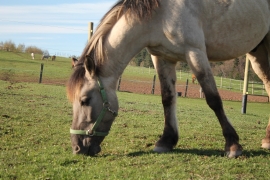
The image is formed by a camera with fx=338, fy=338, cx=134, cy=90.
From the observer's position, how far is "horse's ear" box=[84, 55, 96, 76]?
162 inches

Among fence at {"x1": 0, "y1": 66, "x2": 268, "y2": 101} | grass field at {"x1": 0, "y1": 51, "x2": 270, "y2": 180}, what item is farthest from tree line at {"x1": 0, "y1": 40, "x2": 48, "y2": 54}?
grass field at {"x1": 0, "y1": 51, "x2": 270, "y2": 180}

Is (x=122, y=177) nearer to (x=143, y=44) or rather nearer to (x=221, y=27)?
(x=143, y=44)

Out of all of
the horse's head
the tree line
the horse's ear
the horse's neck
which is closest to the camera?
the horse's ear

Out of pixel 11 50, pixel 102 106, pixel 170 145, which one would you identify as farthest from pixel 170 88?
pixel 11 50

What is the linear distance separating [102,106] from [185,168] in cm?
130

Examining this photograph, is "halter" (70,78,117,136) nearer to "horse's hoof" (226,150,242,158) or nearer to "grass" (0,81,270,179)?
"grass" (0,81,270,179)

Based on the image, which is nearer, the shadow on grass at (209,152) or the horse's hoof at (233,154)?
the horse's hoof at (233,154)

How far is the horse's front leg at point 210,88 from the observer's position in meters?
4.28

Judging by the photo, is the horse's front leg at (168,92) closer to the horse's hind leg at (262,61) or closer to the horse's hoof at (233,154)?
the horse's hoof at (233,154)

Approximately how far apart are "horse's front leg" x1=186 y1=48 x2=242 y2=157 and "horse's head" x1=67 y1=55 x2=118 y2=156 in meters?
1.19

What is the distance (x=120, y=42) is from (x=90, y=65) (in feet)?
→ 1.71

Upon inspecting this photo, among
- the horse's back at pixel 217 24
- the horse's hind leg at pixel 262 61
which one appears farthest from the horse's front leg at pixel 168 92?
the horse's hind leg at pixel 262 61

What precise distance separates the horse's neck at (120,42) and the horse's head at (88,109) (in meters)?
0.27

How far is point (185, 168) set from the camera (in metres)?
3.66
